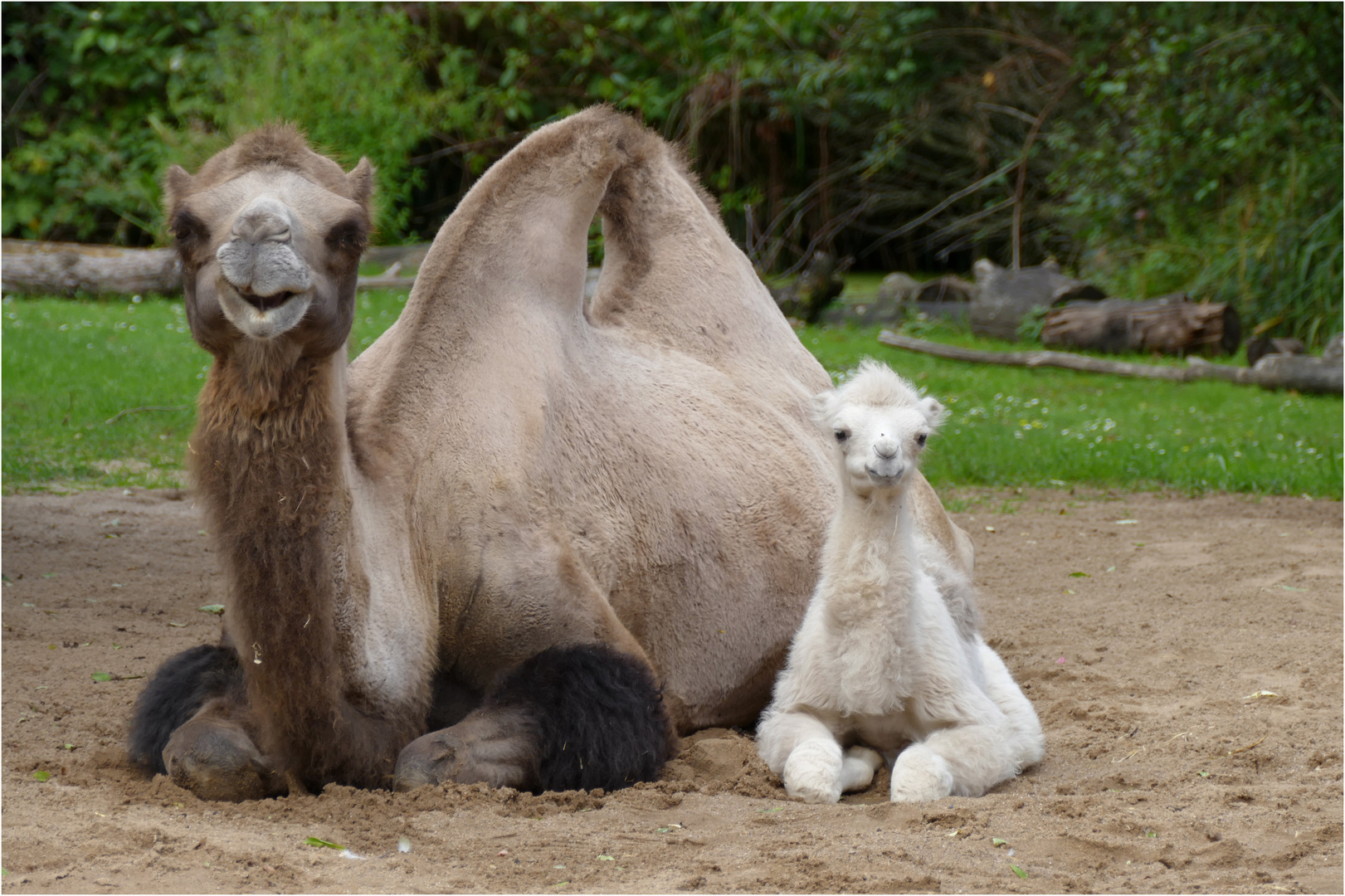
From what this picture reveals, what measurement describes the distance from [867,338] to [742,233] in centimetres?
413

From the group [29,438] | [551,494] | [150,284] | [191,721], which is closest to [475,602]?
[551,494]

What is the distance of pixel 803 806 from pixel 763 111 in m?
15.5

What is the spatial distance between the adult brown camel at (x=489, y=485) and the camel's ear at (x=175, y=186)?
10 mm

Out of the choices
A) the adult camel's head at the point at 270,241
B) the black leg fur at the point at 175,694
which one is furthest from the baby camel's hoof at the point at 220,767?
the adult camel's head at the point at 270,241

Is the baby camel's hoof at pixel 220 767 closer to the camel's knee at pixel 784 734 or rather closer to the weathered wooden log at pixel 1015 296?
the camel's knee at pixel 784 734

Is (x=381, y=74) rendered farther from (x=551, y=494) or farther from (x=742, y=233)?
(x=551, y=494)

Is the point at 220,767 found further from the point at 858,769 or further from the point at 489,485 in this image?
the point at 858,769

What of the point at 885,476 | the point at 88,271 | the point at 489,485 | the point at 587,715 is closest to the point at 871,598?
the point at 885,476

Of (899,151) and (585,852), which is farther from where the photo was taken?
(899,151)

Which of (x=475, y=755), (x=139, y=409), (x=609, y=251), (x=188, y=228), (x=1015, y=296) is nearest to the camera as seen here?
(x=188, y=228)

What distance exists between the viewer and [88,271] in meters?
15.4

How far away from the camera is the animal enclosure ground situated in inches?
113

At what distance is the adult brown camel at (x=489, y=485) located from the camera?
3.14 meters

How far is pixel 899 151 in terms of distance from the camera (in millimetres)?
17109
